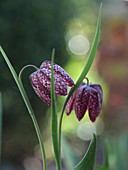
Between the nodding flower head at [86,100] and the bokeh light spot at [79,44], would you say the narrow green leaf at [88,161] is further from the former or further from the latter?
the bokeh light spot at [79,44]

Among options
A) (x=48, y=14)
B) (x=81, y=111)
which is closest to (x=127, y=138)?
(x=81, y=111)

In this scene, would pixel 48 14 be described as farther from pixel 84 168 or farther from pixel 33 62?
pixel 84 168

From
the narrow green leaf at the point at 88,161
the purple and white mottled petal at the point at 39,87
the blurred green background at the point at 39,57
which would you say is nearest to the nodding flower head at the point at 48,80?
the purple and white mottled petal at the point at 39,87

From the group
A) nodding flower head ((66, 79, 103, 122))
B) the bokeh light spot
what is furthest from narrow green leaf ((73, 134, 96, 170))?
the bokeh light spot

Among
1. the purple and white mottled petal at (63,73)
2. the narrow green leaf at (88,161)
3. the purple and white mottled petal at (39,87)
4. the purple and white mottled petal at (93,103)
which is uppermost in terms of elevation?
the purple and white mottled petal at (63,73)

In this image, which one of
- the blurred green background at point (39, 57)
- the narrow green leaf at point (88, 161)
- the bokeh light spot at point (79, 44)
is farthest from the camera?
the bokeh light spot at point (79, 44)

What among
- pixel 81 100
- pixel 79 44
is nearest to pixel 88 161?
pixel 81 100

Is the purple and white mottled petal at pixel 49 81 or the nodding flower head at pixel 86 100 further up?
the purple and white mottled petal at pixel 49 81

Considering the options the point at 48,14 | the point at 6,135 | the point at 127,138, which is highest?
the point at 48,14
